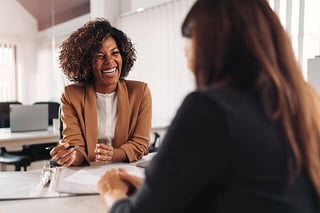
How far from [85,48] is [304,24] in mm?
1781

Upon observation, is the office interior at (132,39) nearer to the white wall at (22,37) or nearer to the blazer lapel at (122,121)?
the white wall at (22,37)

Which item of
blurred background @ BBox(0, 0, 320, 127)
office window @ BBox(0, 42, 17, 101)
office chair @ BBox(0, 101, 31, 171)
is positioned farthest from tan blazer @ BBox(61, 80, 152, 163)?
office window @ BBox(0, 42, 17, 101)

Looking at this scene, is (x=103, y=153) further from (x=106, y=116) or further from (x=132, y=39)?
(x=132, y=39)

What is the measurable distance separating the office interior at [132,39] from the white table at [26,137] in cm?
→ 88

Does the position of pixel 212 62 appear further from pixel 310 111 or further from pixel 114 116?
pixel 114 116

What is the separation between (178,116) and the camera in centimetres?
53

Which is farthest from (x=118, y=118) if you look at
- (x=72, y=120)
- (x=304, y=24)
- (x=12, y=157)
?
(x=12, y=157)

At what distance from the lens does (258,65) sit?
552 mm

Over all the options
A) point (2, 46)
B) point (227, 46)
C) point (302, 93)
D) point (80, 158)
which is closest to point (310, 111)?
point (302, 93)

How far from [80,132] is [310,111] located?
1011mm

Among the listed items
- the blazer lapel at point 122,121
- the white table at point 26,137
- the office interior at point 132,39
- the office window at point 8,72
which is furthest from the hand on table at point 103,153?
the office window at point 8,72

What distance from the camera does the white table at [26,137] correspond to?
101 inches

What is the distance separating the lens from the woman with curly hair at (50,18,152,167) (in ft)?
4.54

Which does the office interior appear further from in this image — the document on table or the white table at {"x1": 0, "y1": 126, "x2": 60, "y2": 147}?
the white table at {"x1": 0, "y1": 126, "x2": 60, "y2": 147}
